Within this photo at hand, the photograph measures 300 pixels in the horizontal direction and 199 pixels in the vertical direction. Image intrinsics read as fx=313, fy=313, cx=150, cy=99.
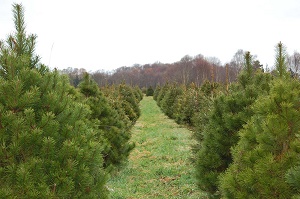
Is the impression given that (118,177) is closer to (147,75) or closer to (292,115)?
(292,115)

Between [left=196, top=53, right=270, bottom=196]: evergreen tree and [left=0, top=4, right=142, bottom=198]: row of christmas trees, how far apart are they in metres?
3.06

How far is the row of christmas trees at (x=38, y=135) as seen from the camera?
9.05ft

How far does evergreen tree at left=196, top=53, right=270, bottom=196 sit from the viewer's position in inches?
229

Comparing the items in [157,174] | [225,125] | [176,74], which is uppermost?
[176,74]

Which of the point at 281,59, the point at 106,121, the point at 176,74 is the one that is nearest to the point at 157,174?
the point at 106,121

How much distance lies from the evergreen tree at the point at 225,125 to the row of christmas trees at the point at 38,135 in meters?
3.06

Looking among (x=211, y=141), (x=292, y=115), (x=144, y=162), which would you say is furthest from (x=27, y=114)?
(x=144, y=162)

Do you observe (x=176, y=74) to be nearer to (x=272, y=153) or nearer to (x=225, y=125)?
(x=225, y=125)

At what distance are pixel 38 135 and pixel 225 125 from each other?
13.1 ft

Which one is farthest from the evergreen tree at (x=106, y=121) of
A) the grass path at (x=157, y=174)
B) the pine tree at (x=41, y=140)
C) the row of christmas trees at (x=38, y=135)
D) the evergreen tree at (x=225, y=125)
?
the pine tree at (x=41, y=140)

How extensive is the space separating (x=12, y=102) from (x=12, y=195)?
830 mm

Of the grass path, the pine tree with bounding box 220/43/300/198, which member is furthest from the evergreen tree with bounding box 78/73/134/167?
the pine tree with bounding box 220/43/300/198

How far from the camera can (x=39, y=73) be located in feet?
10.6

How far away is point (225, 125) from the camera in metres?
5.96
